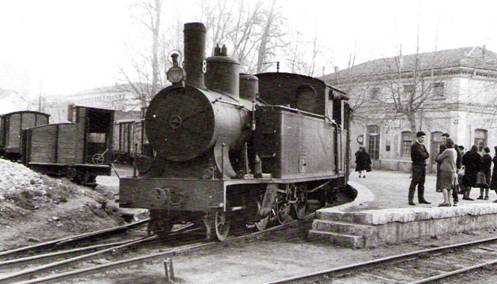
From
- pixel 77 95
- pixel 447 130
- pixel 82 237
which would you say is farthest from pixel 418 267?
pixel 77 95

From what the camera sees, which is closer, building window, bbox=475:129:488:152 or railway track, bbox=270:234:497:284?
railway track, bbox=270:234:497:284

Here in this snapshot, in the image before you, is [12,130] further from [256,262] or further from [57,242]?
[256,262]

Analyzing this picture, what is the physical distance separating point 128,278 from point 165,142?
2.89 meters

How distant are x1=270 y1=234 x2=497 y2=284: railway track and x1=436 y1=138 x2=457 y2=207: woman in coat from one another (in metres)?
1.96

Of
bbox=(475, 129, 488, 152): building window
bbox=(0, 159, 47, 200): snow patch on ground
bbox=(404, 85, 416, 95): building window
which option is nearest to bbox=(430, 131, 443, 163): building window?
bbox=(475, 129, 488, 152): building window

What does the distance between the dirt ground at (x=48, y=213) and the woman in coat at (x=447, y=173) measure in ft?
21.8

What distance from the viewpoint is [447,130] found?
3341cm

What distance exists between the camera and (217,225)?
8.33 meters

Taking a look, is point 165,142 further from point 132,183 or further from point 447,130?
point 447,130

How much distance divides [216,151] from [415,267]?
3306 millimetres

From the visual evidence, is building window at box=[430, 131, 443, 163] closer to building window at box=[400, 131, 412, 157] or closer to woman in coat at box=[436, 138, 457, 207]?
building window at box=[400, 131, 412, 157]

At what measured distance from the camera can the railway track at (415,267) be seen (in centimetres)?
655

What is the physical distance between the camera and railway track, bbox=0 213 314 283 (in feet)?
19.2

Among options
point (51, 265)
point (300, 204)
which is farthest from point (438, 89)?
point (51, 265)
